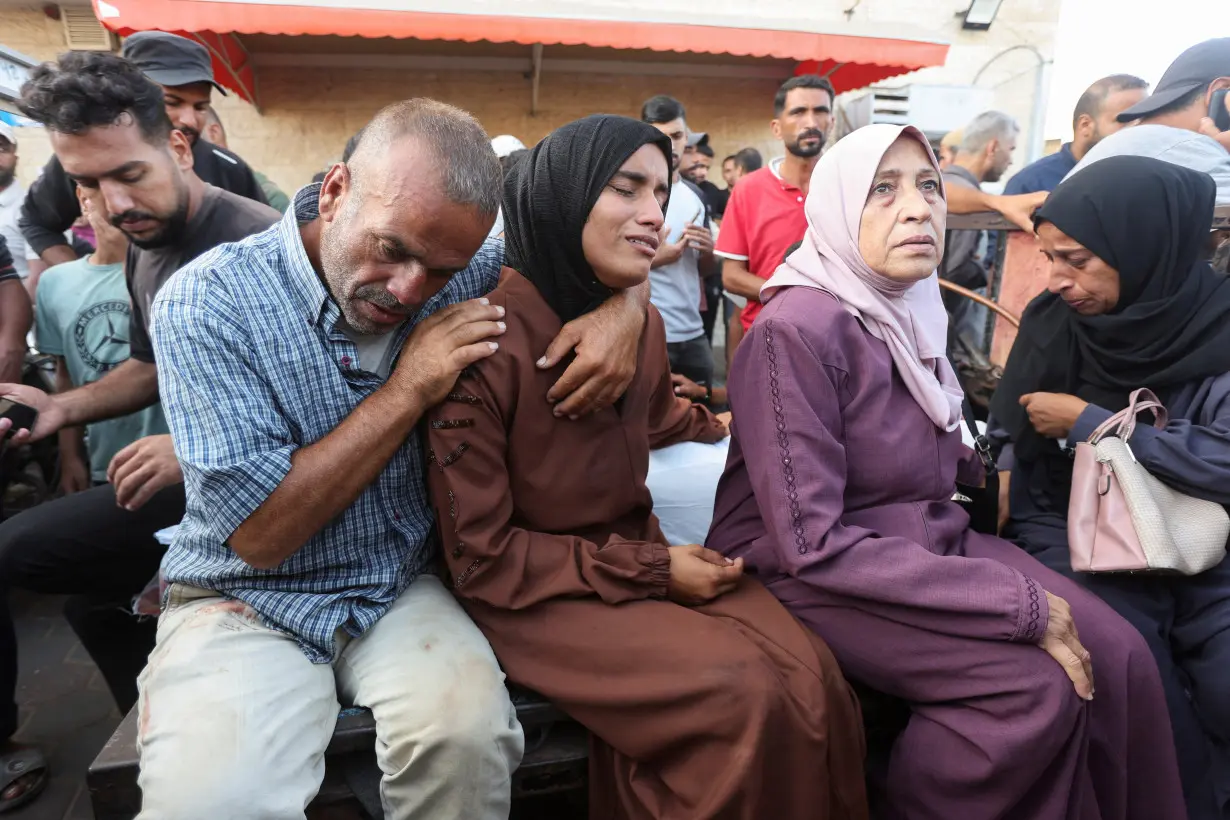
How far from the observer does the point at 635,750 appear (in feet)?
4.94

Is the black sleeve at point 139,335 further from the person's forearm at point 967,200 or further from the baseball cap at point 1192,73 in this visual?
the baseball cap at point 1192,73

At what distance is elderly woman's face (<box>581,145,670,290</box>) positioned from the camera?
1.68m

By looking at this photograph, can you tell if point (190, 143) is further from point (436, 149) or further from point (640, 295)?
point (640, 295)

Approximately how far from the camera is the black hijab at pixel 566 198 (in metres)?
1.68

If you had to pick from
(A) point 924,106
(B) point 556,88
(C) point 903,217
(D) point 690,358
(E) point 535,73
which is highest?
(E) point 535,73

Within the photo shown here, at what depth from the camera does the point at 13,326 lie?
2928 millimetres

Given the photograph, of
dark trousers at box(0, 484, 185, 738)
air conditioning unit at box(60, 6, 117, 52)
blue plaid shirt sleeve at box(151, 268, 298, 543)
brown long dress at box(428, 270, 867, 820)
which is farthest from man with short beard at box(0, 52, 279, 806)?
air conditioning unit at box(60, 6, 117, 52)

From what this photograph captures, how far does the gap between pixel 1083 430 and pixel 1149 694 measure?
732mm

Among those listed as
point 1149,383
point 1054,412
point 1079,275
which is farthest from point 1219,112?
point 1054,412

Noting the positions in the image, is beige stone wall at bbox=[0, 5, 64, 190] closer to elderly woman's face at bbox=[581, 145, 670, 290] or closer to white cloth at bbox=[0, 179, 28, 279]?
white cloth at bbox=[0, 179, 28, 279]

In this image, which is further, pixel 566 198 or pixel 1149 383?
pixel 1149 383

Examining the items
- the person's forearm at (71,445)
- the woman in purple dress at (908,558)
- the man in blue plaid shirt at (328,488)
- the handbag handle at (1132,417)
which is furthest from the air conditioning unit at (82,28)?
the handbag handle at (1132,417)

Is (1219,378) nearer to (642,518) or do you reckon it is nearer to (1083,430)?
(1083,430)

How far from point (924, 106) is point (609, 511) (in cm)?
862
